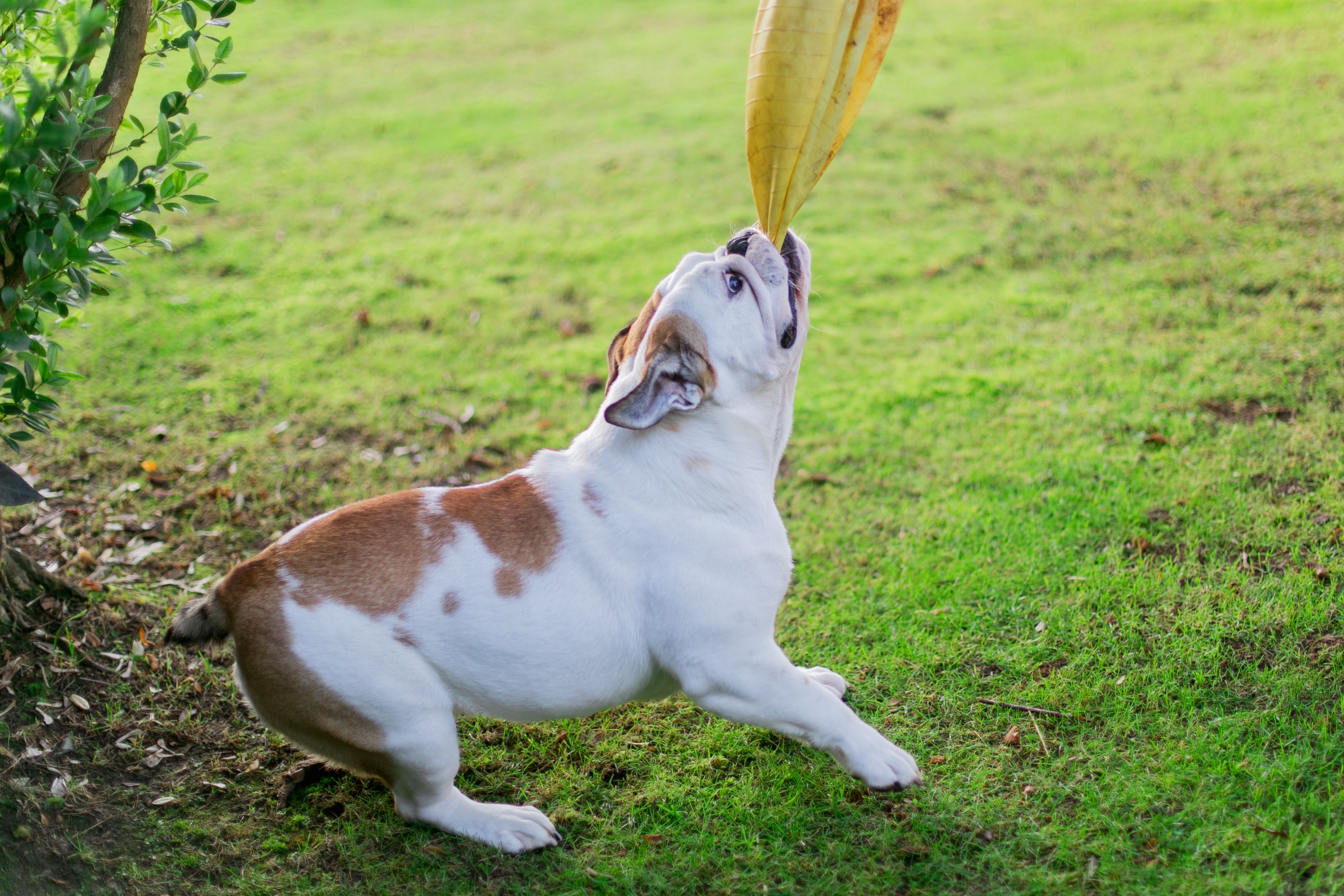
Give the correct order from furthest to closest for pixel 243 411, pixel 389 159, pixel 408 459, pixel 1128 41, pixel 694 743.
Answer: pixel 1128 41 < pixel 389 159 < pixel 243 411 < pixel 408 459 < pixel 694 743

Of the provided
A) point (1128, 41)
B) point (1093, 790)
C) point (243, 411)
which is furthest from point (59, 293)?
point (1128, 41)

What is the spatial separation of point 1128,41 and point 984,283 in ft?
21.2

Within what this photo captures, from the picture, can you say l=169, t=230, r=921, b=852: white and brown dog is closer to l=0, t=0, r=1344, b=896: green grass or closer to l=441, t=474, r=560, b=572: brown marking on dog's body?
l=441, t=474, r=560, b=572: brown marking on dog's body

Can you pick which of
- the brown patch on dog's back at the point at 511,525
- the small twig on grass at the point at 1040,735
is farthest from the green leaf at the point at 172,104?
the small twig on grass at the point at 1040,735

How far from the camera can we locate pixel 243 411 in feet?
21.6

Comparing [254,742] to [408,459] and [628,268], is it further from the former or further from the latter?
[628,268]

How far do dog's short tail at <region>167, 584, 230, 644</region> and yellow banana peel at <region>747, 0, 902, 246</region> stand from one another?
259cm

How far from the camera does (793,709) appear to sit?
344cm

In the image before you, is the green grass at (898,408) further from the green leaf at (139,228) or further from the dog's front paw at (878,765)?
the green leaf at (139,228)

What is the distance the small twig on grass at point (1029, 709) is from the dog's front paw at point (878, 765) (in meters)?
0.63

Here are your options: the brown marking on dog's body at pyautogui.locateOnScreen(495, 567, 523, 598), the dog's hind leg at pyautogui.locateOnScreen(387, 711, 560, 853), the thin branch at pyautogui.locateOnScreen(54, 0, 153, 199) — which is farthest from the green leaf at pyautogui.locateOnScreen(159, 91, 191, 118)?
the dog's hind leg at pyautogui.locateOnScreen(387, 711, 560, 853)

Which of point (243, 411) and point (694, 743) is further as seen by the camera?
point (243, 411)

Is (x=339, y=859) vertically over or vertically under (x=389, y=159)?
under

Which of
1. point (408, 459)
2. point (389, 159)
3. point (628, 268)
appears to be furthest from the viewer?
point (389, 159)
